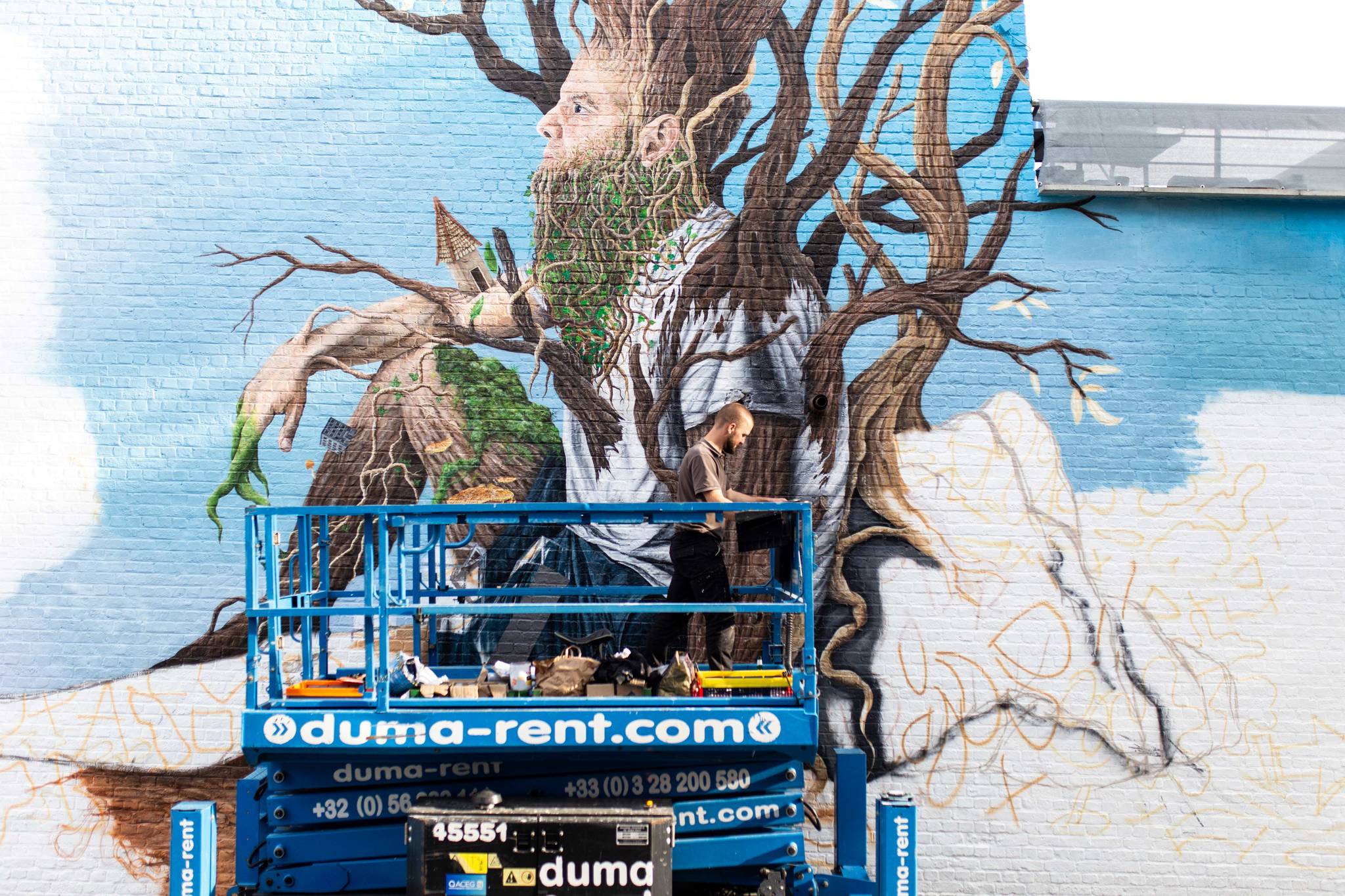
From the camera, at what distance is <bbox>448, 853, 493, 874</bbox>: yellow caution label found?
404 centimetres

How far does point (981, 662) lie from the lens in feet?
22.7

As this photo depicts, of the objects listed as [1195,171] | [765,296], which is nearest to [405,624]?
[765,296]

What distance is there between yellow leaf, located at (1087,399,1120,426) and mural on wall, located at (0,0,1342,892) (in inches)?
0.7

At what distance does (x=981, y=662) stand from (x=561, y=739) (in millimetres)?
3702

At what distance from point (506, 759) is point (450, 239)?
3.99 metres

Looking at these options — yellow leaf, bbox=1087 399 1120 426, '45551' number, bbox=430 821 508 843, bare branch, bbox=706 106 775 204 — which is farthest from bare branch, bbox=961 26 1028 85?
'45551' number, bbox=430 821 508 843

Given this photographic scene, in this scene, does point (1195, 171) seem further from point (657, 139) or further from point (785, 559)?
point (785, 559)

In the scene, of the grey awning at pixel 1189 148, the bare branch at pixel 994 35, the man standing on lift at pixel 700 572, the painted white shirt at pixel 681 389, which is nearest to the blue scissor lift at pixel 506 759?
the man standing on lift at pixel 700 572

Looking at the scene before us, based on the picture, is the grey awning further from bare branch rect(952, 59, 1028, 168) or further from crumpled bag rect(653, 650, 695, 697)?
crumpled bag rect(653, 650, 695, 697)

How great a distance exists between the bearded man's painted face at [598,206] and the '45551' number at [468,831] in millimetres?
3638

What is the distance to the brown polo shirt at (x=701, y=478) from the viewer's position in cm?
511

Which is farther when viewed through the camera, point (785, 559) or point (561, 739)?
point (785, 559)

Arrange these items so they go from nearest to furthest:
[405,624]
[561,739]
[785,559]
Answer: [561,739], [785,559], [405,624]

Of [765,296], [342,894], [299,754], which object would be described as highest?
[765,296]
